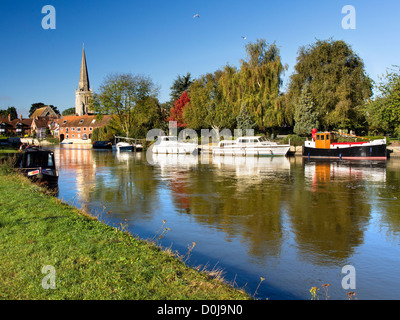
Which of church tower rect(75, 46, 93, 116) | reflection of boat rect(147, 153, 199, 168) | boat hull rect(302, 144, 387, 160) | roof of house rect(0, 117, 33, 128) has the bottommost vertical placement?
reflection of boat rect(147, 153, 199, 168)

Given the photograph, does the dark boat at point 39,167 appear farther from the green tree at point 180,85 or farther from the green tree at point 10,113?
the green tree at point 10,113

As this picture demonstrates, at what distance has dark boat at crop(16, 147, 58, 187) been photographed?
17.0 meters

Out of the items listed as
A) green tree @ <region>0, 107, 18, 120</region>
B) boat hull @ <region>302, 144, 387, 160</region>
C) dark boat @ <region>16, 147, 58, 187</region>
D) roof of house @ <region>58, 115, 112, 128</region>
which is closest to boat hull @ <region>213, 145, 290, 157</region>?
boat hull @ <region>302, 144, 387, 160</region>

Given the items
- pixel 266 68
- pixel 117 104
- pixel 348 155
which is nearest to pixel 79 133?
pixel 117 104

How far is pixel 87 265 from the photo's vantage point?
232 inches

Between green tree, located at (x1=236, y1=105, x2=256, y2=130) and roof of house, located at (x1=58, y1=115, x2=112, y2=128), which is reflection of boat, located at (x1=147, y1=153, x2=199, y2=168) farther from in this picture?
roof of house, located at (x1=58, y1=115, x2=112, y2=128)

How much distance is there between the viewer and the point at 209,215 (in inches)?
487

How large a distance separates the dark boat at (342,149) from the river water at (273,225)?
1716 cm

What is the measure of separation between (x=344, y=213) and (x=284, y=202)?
2650 mm

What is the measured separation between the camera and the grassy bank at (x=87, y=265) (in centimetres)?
498

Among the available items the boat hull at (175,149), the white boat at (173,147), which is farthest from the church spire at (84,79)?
the boat hull at (175,149)

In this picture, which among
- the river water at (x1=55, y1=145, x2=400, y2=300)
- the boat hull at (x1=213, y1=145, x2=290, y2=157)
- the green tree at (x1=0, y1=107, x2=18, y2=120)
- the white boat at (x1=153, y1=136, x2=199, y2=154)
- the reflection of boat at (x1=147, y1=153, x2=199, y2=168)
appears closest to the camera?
the river water at (x1=55, y1=145, x2=400, y2=300)

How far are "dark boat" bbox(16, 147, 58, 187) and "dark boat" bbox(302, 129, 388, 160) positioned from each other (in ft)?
98.9
